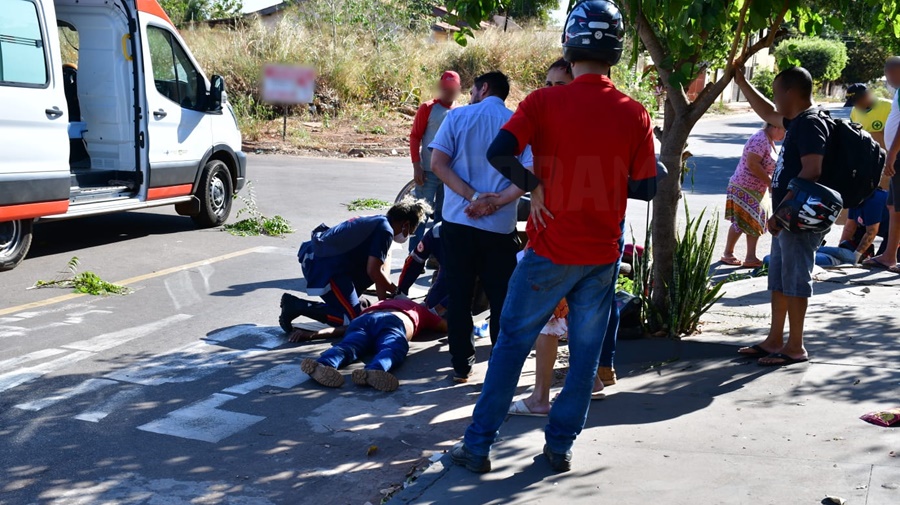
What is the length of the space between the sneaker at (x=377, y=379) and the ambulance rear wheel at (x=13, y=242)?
14.8ft

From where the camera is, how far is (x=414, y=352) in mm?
6414

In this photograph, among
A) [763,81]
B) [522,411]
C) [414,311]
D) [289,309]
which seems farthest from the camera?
[763,81]

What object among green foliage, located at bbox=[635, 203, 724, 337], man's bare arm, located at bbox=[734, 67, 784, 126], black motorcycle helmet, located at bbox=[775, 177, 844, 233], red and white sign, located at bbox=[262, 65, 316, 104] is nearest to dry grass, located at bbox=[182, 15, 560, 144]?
red and white sign, located at bbox=[262, 65, 316, 104]

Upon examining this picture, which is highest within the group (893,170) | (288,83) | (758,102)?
(288,83)

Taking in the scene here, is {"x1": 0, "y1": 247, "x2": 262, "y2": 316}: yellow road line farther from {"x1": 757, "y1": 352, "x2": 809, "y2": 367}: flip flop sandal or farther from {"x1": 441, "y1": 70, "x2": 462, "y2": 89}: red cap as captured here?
{"x1": 757, "y1": 352, "x2": 809, "y2": 367}: flip flop sandal

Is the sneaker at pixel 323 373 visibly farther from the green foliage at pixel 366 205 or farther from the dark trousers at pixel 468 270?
the green foliage at pixel 366 205

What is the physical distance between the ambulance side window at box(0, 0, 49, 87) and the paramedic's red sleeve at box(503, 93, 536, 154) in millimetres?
5902

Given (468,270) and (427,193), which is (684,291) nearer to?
(468,270)

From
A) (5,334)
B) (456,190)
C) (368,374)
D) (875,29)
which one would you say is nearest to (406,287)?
(368,374)

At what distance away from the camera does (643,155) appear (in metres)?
4.12

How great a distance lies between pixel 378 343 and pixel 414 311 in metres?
0.52

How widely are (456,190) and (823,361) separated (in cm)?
263

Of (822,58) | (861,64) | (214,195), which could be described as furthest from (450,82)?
(861,64)

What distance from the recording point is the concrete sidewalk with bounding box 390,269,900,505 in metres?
3.97
